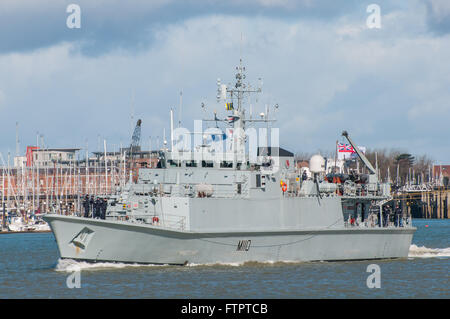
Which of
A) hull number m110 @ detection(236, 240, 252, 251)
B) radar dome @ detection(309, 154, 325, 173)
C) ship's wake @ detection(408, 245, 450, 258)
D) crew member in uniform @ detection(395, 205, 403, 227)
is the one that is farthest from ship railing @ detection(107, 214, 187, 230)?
ship's wake @ detection(408, 245, 450, 258)

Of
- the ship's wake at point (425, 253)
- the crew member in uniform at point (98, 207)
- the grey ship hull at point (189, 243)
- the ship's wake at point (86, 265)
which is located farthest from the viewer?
the ship's wake at point (425, 253)

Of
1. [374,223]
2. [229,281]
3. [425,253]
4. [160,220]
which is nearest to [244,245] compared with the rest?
[160,220]

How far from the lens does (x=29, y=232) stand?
257ft

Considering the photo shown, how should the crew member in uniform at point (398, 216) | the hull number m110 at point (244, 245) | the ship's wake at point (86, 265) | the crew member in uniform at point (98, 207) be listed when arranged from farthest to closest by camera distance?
the crew member in uniform at point (398, 216) < the crew member in uniform at point (98, 207) < the hull number m110 at point (244, 245) < the ship's wake at point (86, 265)

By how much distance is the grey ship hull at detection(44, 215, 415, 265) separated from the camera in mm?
27391

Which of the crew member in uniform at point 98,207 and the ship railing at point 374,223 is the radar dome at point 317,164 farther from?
the crew member in uniform at point 98,207

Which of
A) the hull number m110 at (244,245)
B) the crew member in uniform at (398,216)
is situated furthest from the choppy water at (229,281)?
the crew member in uniform at (398,216)

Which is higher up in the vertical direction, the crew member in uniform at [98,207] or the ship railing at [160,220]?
the crew member in uniform at [98,207]

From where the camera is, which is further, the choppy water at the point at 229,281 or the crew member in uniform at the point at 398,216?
the crew member in uniform at the point at 398,216

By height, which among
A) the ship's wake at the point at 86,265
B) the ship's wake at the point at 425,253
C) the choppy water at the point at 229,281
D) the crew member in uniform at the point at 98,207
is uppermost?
the crew member in uniform at the point at 98,207

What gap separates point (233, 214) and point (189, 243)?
210 centimetres

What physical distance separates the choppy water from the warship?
2.01 ft

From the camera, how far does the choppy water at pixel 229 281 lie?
79.3 ft
